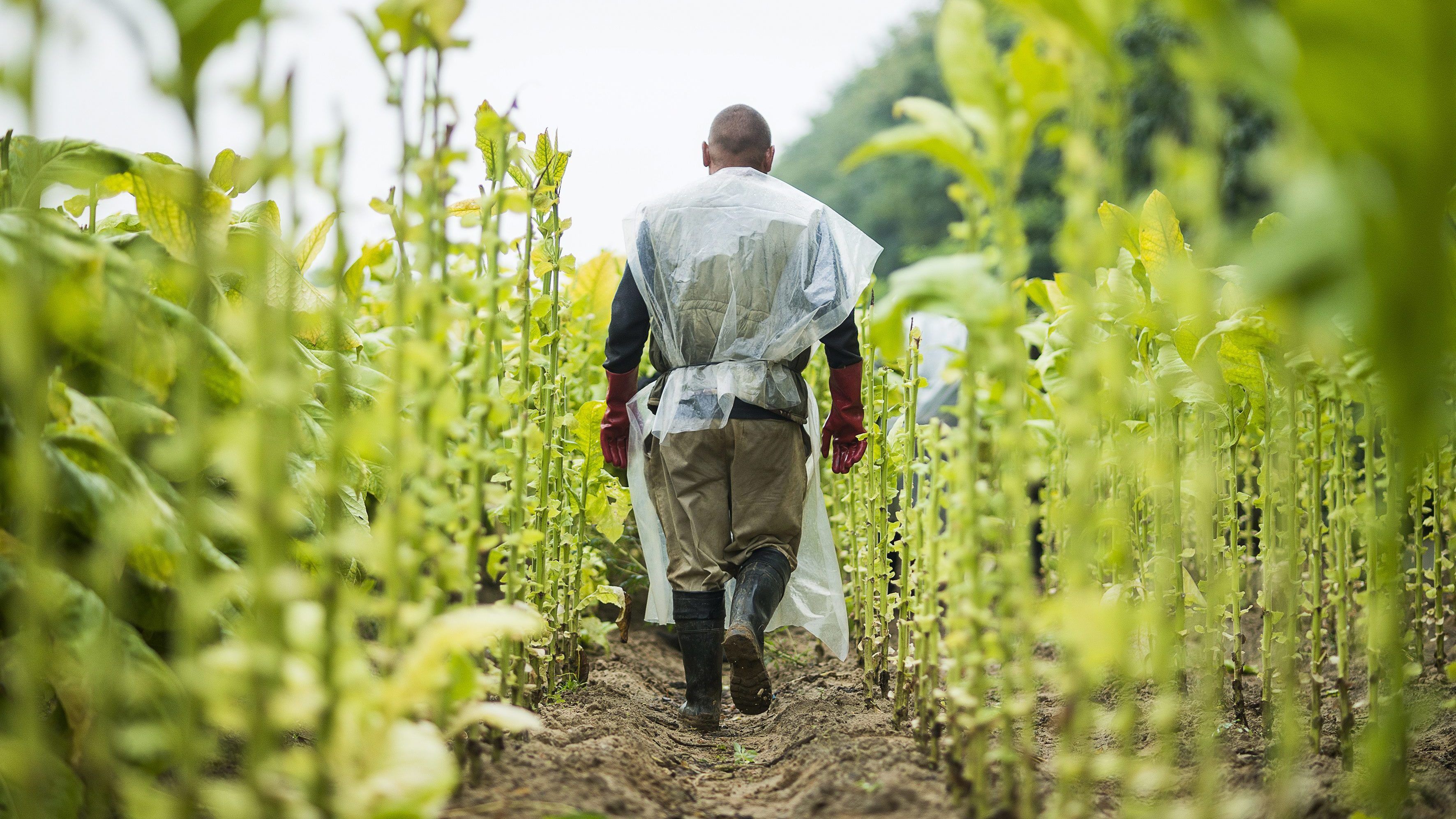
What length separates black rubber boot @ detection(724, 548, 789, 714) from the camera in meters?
2.88

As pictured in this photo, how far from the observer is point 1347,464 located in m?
2.43

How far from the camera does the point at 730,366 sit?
3145 mm

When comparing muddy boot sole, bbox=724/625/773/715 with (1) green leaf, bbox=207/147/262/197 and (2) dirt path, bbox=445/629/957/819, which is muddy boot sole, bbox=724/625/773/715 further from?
(1) green leaf, bbox=207/147/262/197

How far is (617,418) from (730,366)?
48cm

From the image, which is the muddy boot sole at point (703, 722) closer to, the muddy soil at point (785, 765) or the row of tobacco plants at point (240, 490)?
the muddy soil at point (785, 765)

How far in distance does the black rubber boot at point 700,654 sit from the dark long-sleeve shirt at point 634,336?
2.66ft

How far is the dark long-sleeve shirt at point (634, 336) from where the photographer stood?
3.24 meters

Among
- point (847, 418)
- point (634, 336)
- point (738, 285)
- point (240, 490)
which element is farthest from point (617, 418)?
point (240, 490)

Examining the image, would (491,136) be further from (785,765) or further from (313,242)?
(785,765)

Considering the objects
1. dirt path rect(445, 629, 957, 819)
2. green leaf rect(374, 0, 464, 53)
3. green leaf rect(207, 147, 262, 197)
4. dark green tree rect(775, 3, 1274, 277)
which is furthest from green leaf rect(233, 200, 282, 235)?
dark green tree rect(775, 3, 1274, 277)

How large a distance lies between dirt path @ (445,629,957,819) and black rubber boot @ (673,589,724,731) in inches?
2.6

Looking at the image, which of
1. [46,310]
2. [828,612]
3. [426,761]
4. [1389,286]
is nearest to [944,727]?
[828,612]

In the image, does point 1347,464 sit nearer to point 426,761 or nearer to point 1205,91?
point 1205,91

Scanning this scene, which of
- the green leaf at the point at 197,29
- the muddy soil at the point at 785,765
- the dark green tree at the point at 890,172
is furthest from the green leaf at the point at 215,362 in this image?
the dark green tree at the point at 890,172
